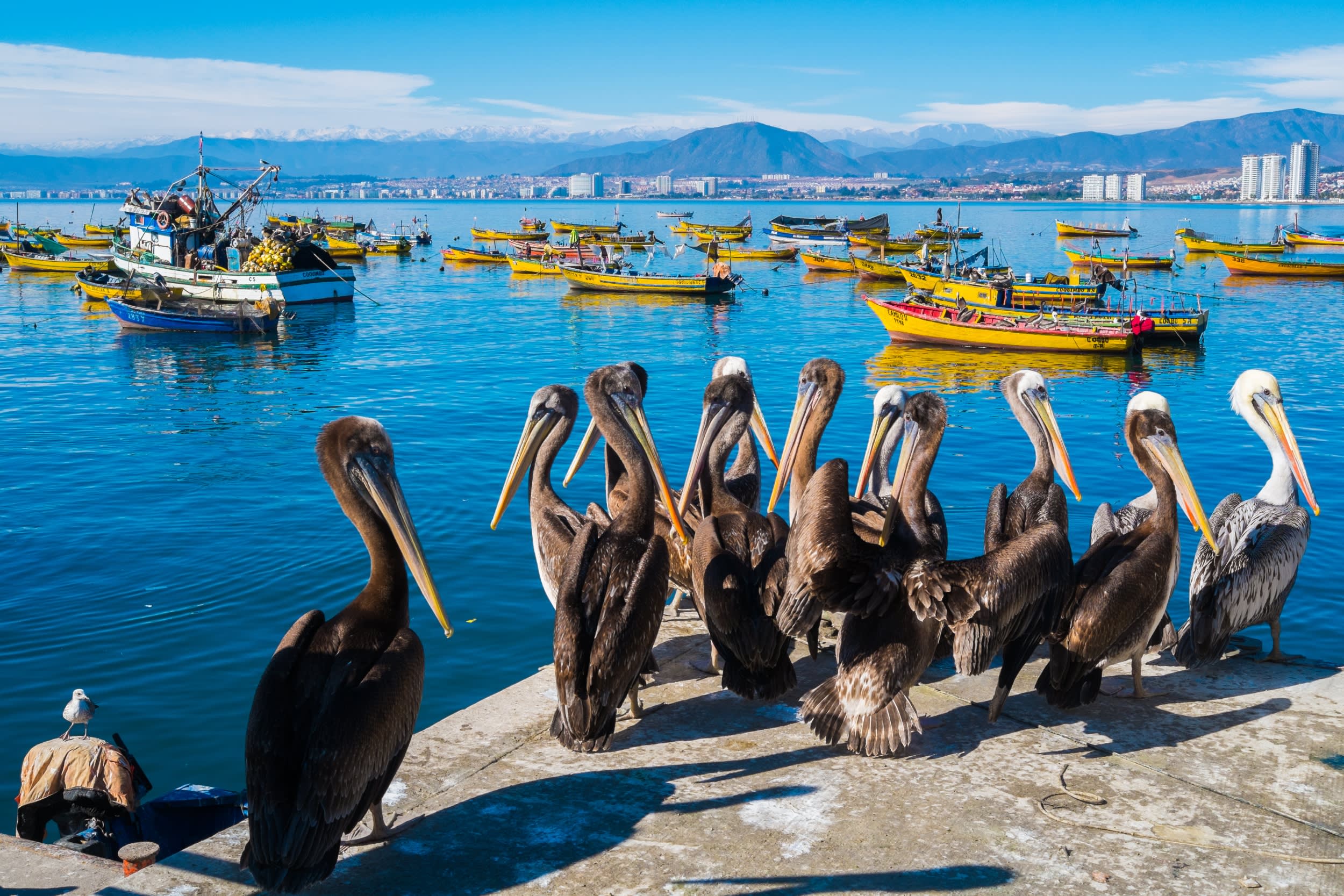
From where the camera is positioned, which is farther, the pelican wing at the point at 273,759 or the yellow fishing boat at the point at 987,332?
the yellow fishing boat at the point at 987,332

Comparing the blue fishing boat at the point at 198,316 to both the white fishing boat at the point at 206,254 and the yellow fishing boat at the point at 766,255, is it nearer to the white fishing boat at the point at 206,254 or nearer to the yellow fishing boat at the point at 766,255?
the white fishing boat at the point at 206,254

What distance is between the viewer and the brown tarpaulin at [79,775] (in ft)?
20.1

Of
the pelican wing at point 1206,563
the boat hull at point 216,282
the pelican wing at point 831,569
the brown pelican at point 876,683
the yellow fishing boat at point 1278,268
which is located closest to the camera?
the brown pelican at point 876,683

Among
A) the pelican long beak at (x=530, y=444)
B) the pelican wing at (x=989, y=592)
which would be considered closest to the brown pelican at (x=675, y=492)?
the pelican long beak at (x=530, y=444)

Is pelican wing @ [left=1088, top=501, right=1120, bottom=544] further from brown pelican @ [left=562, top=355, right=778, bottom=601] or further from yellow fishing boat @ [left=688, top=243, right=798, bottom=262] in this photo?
yellow fishing boat @ [left=688, top=243, right=798, bottom=262]

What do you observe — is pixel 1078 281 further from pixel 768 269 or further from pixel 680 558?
pixel 680 558

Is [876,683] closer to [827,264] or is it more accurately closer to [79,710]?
[79,710]

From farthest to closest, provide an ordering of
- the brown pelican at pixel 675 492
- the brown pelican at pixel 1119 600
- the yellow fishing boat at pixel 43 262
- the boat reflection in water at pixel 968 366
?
the yellow fishing boat at pixel 43 262, the boat reflection in water at pixel 968 366, the brown pelican at pixel 675 492, the brown pelican at pixel 1119 600

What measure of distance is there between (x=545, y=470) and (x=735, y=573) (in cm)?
164

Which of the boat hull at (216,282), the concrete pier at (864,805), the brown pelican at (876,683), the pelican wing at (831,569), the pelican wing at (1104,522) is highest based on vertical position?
the boat hull at (216,282)

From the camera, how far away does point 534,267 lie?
6247 cm

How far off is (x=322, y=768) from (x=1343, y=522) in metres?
15.1

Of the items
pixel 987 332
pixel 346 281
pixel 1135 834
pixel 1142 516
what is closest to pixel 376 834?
pixel 1135 834

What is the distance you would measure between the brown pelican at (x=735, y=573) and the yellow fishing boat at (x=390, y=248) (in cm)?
7609
